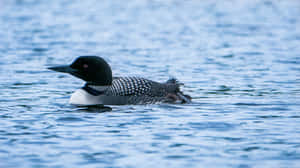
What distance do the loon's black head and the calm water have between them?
0.44 meters

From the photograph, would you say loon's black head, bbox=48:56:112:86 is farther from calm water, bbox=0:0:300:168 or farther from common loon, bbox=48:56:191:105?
calm water, bbox=0:0:300:168

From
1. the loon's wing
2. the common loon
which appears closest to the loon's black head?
the common loon

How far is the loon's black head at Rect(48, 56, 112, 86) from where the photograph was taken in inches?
350

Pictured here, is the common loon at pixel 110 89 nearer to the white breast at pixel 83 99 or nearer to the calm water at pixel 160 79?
the white breast at pixel 83 99

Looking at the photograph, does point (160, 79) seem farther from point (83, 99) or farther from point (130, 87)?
point (83, 99)

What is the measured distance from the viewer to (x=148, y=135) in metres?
6.97

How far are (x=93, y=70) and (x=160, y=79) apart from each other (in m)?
2.45

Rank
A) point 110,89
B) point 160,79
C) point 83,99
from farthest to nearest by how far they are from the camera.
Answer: point 160,79
point 110,89
point 83,99

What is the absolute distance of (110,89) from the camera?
886 centimetres

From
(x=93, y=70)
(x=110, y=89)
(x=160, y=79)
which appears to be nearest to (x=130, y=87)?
(x=110, y=89)

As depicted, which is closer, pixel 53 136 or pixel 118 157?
pixel 118 157

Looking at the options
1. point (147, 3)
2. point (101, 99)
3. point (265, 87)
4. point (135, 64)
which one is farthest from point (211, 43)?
point (147, 3)

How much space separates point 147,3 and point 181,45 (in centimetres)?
1088

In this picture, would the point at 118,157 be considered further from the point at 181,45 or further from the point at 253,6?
the point at 253,6
